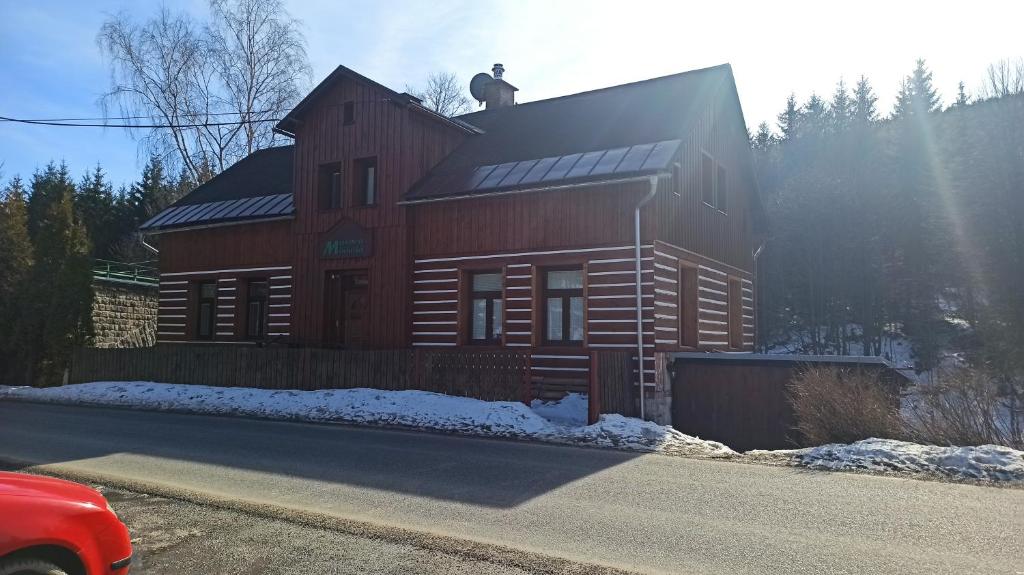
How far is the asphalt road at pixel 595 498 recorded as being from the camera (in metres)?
5.63

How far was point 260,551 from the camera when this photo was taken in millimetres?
5625

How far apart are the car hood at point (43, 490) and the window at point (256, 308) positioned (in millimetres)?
19490

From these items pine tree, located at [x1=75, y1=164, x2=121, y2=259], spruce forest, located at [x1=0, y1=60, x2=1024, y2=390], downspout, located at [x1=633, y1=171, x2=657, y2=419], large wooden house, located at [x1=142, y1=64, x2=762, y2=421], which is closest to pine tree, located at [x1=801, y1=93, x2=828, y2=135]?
spruce forest, located at [x1=0, y1=60, x2=1024, y2=390]

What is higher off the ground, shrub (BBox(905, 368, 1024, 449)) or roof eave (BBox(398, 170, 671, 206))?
roof eave (BBox(398, 170, 671, 206))

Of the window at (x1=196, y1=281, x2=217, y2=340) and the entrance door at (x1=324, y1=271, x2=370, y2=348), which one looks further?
the window at (x1=196, y1=281, x2=217, y2=340)

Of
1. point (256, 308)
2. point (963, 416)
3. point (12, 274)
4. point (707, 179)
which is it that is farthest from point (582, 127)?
point (12, 274)

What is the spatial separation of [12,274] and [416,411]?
67.6 ft

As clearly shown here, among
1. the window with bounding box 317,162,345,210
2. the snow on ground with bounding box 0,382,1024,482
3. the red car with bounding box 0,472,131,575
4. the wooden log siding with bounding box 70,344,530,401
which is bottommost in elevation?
the snow on ground with bounding box 0,382,1024,482

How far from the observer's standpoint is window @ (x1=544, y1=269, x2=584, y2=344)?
17266mm

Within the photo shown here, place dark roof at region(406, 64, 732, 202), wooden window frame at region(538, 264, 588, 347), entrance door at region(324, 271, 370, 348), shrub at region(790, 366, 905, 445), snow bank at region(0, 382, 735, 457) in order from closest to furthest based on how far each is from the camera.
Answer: shrub at region(790, 366, 905, 445) → snow bank at region(0, 382, 735, 457) → wooden window frame at region(538, 264, 588, 347) → dark roof at region(406, 64, 732, 202) → entrance door at region(324, 271, 370, 348)

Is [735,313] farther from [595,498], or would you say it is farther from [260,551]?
[260,551]

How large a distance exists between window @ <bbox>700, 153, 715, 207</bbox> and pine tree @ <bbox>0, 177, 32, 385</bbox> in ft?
76.3

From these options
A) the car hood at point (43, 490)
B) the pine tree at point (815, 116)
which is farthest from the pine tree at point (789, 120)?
the car hood at point (43, 490)

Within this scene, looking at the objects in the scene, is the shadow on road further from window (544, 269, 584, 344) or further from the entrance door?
the entrance door
